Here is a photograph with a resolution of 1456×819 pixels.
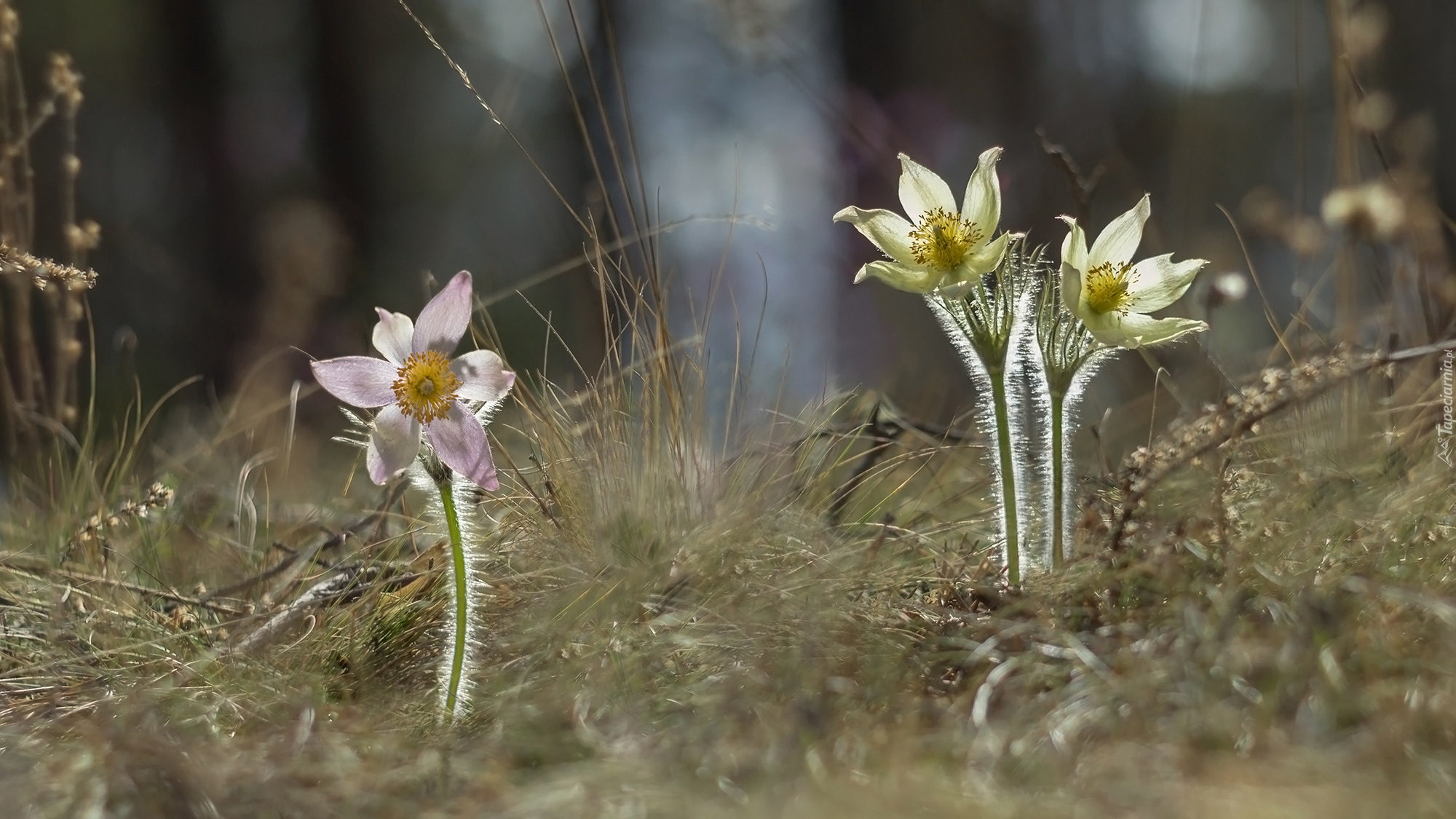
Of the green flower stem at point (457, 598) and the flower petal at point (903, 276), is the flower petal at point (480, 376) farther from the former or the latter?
the flower petal at point (903, 276)

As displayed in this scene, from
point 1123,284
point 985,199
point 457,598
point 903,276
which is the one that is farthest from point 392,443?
point 1123,284

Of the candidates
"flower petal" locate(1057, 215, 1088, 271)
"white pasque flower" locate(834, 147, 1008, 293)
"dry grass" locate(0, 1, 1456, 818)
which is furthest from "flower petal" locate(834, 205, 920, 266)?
"dry grass" locate(0, 1, 1456, 818)

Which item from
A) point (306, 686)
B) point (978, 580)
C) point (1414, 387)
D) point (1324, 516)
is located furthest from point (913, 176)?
point (1414, 387)

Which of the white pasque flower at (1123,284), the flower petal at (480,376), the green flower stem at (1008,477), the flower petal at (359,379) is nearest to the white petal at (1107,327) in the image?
the white pasque flower at (1123,284)

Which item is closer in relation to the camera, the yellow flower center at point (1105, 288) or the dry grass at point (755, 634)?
the dry grass at point (755, 634)

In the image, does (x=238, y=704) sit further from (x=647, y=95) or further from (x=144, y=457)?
(x=647, y=95)

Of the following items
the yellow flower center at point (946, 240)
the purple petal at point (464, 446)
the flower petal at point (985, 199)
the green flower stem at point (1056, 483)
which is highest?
the flower petal at point (985, 199)
